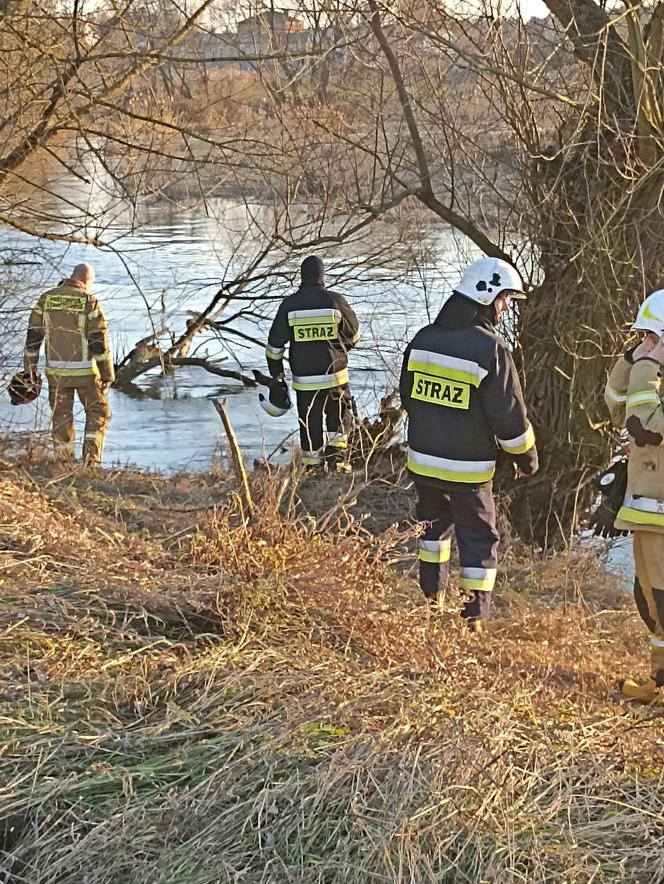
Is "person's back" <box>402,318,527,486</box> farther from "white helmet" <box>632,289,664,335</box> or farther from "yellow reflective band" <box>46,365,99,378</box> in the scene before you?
"yellow reflective band" <box>46,365,99,378</box>

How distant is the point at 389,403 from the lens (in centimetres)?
984

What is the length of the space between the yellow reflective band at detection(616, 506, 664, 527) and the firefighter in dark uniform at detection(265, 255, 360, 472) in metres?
3.75

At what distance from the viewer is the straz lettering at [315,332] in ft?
28.2

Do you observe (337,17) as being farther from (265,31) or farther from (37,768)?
(37,768)

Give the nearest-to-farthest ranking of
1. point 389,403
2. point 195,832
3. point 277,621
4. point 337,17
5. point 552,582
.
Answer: point 195,832, point 277,621, point 552,582, point 337,17, point 389,403

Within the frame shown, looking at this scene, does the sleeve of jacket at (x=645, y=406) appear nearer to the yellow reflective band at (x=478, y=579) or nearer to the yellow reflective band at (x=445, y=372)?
the yellow reflective band at (x=445, y=372)

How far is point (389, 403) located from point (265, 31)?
3368mm

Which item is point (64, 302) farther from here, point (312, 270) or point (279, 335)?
point (312, 270)

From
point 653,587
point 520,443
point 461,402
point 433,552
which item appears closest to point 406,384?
point 461,402

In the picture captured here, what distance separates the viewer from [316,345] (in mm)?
8664

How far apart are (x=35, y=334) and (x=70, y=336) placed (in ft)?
0.99

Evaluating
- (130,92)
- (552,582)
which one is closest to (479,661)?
(552,582)

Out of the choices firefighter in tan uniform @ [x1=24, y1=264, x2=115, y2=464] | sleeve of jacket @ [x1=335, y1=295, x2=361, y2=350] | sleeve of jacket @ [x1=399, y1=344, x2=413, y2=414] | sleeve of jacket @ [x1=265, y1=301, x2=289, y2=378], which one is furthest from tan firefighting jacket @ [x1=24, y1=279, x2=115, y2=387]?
sleeve of jacket @ [x1=399, y1=344, x2=413, y2=414]

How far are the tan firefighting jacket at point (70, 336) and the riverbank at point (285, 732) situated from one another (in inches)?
170
